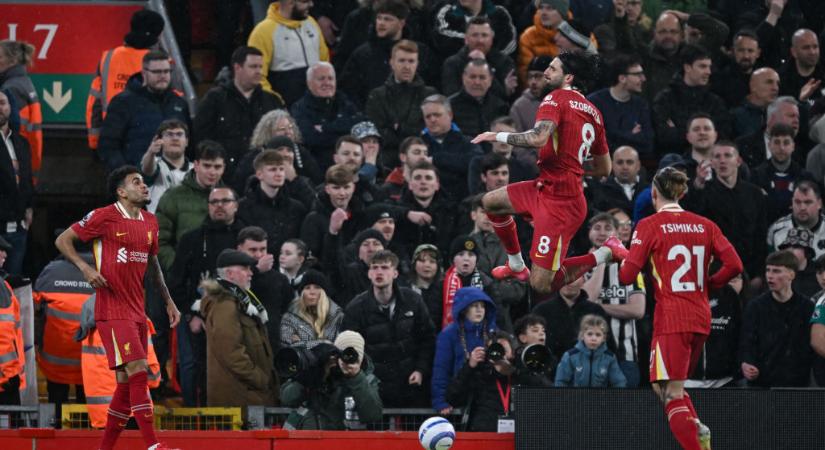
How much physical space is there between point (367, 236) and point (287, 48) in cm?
349

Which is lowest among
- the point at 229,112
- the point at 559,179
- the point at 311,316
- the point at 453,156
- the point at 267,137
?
the point at 311,316

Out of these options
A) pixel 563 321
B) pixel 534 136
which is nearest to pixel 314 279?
pixel 563 321

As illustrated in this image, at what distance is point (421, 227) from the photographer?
14992 mm

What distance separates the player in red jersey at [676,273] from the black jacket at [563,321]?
2.19 meters

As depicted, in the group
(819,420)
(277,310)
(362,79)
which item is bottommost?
(819,420)

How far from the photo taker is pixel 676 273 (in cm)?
1168

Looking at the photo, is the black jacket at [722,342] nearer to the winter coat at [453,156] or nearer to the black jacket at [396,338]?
the black jacket at [396,338]

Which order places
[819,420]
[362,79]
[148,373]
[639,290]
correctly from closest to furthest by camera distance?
[819,420], [148,373], [639,290], [362,79]

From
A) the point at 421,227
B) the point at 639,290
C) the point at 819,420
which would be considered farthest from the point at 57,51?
the point at 819,420

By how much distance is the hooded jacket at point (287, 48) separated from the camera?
1702 cm

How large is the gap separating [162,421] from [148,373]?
1.35ft

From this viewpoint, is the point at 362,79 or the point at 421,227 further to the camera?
the point at 362,79

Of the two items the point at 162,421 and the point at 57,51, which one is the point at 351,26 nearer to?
the point at 57,51

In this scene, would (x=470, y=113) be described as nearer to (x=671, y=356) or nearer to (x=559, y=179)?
(x=559, y=179)
